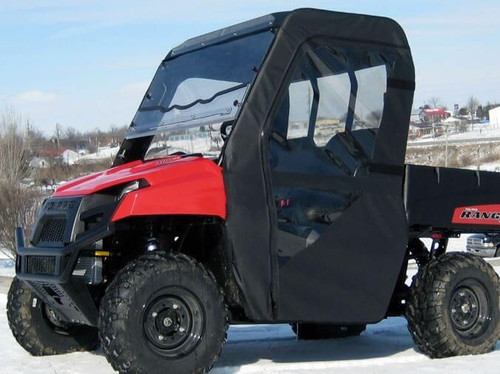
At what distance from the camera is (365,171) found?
21.6 ft

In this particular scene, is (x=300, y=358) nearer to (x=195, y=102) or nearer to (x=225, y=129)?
(x=225, y=129)

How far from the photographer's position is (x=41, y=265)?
5.91 meters

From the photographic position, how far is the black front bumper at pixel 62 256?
5570mm

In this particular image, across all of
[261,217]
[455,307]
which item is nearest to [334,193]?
[261,217]

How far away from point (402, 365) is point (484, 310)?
3.27 ft

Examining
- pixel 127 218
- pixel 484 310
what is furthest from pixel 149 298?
pixel 484 310

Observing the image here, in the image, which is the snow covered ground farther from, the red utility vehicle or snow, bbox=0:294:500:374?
the red utility vehicle

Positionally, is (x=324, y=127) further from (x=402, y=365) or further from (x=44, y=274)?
(x=44, y=274)

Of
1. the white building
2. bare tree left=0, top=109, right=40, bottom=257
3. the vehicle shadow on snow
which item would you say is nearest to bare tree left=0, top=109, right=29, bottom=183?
bare tree left=0, top=109, right=40, bottom=257

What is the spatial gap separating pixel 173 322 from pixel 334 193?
1.54m

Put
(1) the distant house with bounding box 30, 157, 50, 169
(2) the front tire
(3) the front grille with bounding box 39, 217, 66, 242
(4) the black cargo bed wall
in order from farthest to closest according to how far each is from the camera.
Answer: (1) the distant house with bounding box 30, 157, 50, 169, (4) the black cargo bed wall, (3) the front grille with bounding box 39, 217, 66, 242, (2) the front tire

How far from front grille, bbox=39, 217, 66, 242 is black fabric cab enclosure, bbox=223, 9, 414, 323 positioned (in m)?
1.12

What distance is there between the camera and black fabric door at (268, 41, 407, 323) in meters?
6.17

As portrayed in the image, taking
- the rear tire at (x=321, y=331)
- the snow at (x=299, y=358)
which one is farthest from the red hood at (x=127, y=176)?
the rear tire at (x=321, y=331)
